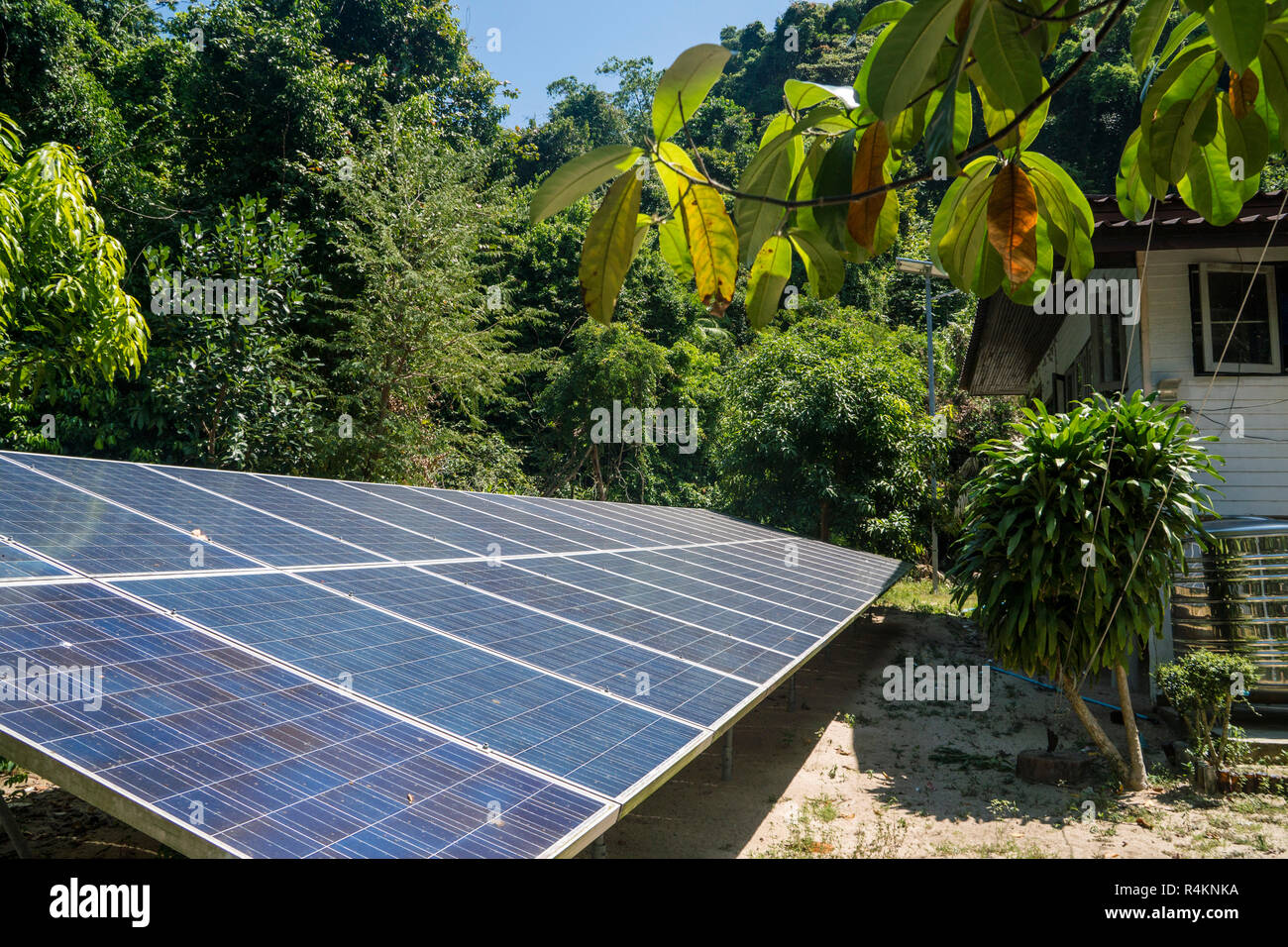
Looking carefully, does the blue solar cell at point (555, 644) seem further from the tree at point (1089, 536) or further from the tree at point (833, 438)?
the tree at point (833, 438)

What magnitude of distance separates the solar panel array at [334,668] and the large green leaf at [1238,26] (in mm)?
2652

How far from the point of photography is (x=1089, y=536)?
26.8ft

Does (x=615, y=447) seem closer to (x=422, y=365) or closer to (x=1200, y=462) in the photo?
(x=422, y=365)

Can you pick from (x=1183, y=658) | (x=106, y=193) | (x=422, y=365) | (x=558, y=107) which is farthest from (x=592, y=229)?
(x=558, y=107)

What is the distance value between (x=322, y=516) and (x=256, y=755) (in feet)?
15.6

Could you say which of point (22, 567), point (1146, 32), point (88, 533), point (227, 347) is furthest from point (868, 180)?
point (227, 347)

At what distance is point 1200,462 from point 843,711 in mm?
5321

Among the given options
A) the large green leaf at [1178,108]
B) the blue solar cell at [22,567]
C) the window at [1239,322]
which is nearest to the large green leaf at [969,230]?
the large green leaf at [1178,108]

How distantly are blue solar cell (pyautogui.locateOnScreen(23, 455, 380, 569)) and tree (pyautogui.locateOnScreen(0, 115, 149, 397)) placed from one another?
2.81 ft

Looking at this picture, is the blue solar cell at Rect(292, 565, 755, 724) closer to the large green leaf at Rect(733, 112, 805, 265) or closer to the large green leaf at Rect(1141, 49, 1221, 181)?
the large green leaf at Rect(733, 112, 805, 265)

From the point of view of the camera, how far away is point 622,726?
414 centimetres

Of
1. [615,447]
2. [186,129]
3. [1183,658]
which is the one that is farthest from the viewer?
[615,447]

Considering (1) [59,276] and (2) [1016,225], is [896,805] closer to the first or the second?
(2) [1016,225]

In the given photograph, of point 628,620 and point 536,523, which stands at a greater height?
point 536,523
